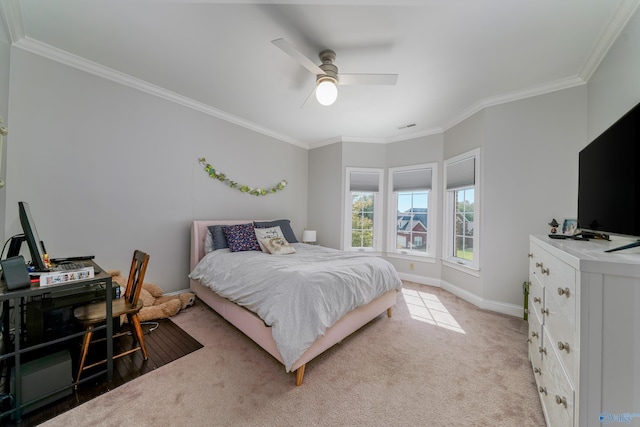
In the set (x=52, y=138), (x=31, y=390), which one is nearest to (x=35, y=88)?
(x=52, y=138)

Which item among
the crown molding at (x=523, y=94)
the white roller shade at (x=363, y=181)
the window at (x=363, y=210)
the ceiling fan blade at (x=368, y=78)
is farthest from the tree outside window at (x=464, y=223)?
the ceiling fan blade at (x=368, y=78)

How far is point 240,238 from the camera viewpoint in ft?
9.96

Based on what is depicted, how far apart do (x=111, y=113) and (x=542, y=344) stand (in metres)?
4.34

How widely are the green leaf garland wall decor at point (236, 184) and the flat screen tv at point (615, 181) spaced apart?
3.82 meters

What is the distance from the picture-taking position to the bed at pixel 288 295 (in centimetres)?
163

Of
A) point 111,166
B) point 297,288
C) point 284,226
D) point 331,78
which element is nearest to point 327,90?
point 331,78

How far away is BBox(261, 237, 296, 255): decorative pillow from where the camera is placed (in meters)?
2.93

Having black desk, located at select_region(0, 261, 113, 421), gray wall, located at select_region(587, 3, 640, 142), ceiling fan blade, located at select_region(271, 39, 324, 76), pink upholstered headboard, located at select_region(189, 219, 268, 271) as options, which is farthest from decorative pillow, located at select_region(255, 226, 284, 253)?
gray wall, located at select_region(587, 3, 640, 142)

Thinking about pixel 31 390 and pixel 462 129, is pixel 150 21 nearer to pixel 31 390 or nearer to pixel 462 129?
pixel 31 390

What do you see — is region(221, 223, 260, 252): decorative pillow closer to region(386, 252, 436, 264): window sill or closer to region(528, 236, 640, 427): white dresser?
region(386, 252, 436, 264): window sill

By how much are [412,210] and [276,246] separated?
2638 millimetres

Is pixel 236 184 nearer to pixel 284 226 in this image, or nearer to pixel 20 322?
pixel 284 226

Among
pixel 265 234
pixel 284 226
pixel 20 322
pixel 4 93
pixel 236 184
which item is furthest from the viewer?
pixel 284 226

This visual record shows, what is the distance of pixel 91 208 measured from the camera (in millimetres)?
2365
